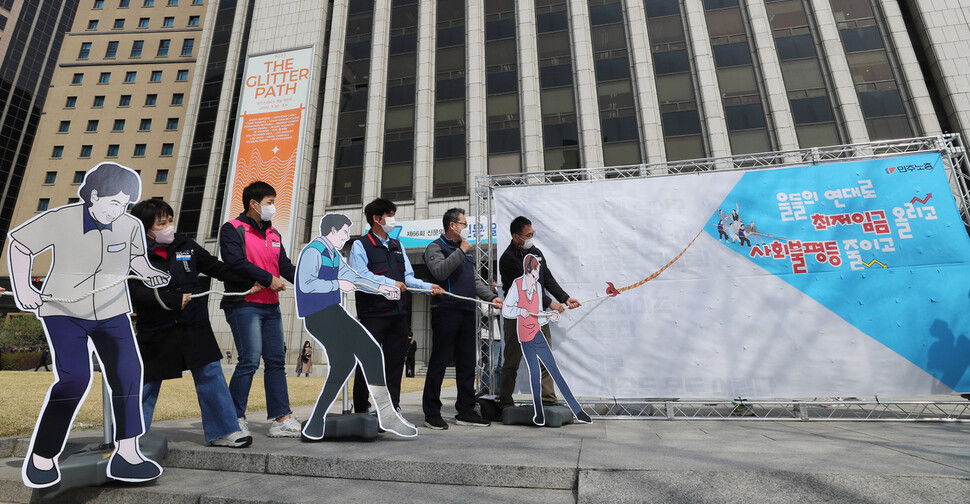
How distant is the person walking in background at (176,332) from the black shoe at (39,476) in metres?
0.81

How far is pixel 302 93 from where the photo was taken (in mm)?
24922

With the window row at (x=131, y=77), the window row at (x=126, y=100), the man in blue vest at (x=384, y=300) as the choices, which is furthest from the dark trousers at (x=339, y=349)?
the window row at (x=131, y=77)

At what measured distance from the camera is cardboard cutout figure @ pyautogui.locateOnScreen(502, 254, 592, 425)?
16.0 feet

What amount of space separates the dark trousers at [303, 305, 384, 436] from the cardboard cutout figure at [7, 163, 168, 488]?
3.76 ft

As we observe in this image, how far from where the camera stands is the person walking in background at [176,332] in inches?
128

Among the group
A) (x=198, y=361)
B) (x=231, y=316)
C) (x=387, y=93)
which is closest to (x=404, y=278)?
(x=231, y=316)

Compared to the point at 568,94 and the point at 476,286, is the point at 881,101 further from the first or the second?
the point at 476,286

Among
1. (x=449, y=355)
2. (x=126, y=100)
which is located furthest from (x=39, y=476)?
(x=126, y=100)

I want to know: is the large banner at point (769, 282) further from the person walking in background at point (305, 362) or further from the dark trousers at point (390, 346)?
the person walking in background at point (305, 362)

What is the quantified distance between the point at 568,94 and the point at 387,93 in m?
9.91

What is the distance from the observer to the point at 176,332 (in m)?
3.34

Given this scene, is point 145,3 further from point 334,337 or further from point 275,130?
point 334,337

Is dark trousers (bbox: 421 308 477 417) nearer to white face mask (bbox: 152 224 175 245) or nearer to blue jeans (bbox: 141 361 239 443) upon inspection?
blue jeans (bbox: 141 361 239 443)

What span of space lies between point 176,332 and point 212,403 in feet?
1.97
